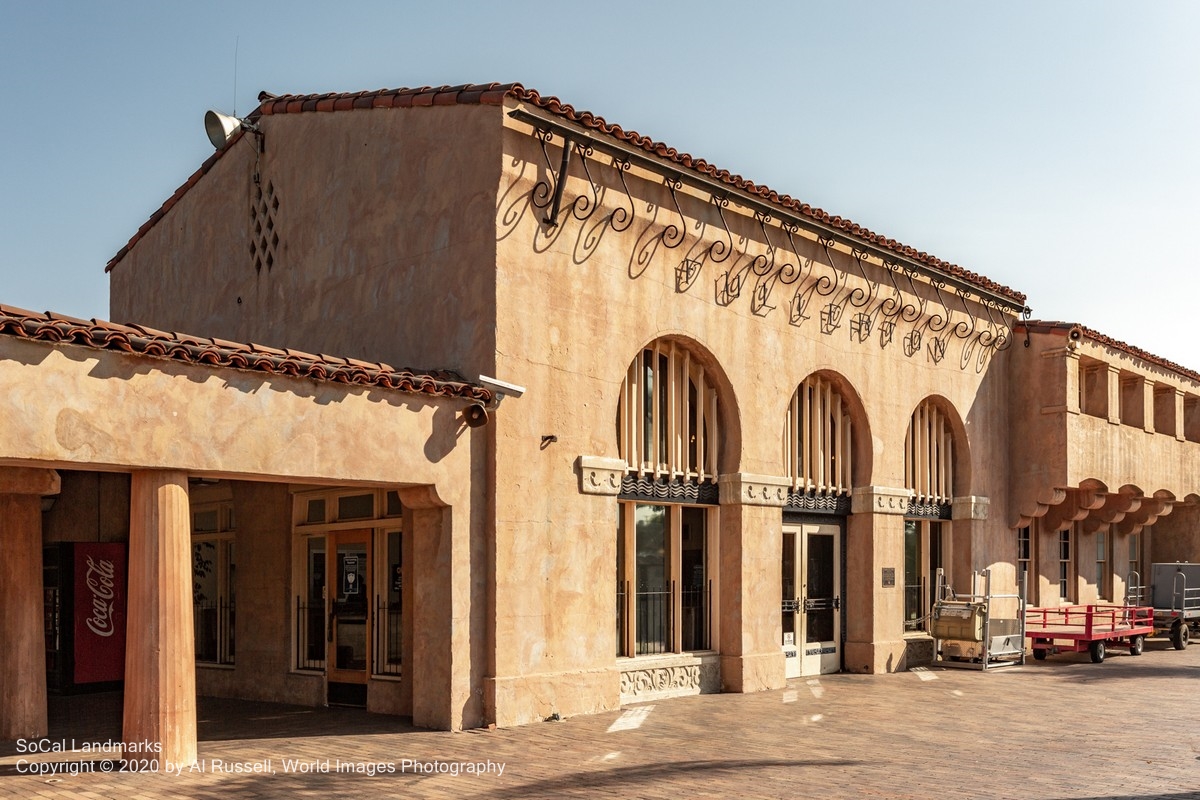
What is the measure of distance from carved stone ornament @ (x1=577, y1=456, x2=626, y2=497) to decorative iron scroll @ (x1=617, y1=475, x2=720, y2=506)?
223 millimetres

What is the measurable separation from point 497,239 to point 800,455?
6507 millimetres

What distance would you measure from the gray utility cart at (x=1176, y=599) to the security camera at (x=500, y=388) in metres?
15.9

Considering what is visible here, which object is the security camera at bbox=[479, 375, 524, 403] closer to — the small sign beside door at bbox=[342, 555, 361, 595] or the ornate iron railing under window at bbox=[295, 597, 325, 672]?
the small sign beside door at bbox=[342, 555, 361, 595]

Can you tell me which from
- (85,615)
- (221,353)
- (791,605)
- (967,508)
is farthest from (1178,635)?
(221,353)

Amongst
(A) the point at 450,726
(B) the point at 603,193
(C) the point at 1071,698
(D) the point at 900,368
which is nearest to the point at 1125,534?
(D) the point at 900,368

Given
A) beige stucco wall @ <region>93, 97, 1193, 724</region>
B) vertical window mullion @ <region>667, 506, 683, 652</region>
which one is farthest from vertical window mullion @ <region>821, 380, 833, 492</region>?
vertical window mullion @ <region>667, 506, 683, 652</region>

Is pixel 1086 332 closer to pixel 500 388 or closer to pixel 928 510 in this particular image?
pixel 928 510

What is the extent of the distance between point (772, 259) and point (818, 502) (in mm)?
3680

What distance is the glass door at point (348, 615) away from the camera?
13984mm

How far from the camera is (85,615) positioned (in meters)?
16.2

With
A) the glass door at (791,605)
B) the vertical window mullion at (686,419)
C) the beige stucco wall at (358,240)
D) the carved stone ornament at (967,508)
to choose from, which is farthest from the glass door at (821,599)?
the beige stucco wall at (358,240)

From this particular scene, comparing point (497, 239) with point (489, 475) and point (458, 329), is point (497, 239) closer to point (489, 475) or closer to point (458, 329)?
point (458, 329)

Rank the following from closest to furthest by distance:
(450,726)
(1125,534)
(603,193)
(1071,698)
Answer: (450,726), (603,193), (1071,698), (1125,534)

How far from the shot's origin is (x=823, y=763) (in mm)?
10344
